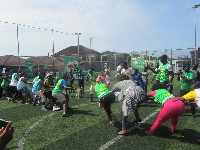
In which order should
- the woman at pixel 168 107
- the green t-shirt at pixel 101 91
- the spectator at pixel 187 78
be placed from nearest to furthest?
the woman at pixel 168 107, the green t-shirt at pixel 101 91, the spectator at pixel 187 78

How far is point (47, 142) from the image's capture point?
5008mm

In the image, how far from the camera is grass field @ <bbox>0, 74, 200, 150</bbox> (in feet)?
15.3

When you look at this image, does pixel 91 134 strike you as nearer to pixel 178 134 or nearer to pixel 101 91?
pixel 101 91

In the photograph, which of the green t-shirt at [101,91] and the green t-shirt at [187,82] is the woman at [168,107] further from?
the green t-shirt at [187,82]

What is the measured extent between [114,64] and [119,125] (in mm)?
22586

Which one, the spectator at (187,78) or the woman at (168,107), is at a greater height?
the spectator at (187,78)

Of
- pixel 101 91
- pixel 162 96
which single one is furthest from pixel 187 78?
pixel 101 91

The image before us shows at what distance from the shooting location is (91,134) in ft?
17.8

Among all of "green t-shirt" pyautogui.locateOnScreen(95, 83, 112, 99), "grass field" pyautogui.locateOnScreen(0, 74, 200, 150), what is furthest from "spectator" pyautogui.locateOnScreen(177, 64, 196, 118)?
"green t-shirt" pyautogui.locateOnScreen(95, 83, 112, 99)

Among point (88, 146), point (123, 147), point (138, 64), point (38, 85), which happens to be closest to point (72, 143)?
point (88, 146)

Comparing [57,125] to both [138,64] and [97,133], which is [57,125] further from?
[138,64]

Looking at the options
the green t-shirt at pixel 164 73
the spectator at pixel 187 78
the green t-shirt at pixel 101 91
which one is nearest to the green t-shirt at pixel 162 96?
the green t-shirt at pixel 101 91

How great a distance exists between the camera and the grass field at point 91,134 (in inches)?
183

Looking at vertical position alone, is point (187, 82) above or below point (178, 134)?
above
